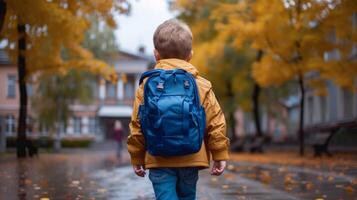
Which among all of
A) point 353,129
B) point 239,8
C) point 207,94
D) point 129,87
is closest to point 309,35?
point 353,129

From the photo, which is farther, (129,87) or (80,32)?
(129,87)

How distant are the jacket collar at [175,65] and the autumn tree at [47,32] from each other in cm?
955

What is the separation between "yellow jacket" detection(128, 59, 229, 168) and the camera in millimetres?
3863

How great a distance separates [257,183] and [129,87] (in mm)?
63920

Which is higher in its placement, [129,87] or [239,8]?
[239,8]

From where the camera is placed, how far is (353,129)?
2519 centimetres

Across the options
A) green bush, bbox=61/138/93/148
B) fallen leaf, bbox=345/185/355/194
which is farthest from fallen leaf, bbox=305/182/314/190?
green bush, bbox=61/138/93/148

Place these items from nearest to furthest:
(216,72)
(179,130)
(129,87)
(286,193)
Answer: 1. (179,130)
2. (286,193)
3. (216,72)
4. (129,87)

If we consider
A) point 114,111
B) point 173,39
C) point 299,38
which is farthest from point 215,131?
point 114,111

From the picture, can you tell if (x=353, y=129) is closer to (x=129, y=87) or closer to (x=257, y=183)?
(x=257, y=183)

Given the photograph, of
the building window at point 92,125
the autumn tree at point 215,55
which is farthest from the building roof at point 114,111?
the autumn tree at point 215,55

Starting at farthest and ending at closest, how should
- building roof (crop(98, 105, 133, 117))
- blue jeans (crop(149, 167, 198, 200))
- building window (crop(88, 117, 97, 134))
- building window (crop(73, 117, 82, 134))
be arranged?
building window (crop(88, 117, 97, 134)), building window (crop(73, 117, 82, 134)), building roof (crop(98, 105, 133, 117)), blue jeans (crop(149, 167, 198, 200))

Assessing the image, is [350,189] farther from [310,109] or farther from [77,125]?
[77,125]

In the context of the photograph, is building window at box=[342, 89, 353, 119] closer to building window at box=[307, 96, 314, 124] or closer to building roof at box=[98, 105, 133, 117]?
building window at box=[307, 96, 314, 124]
